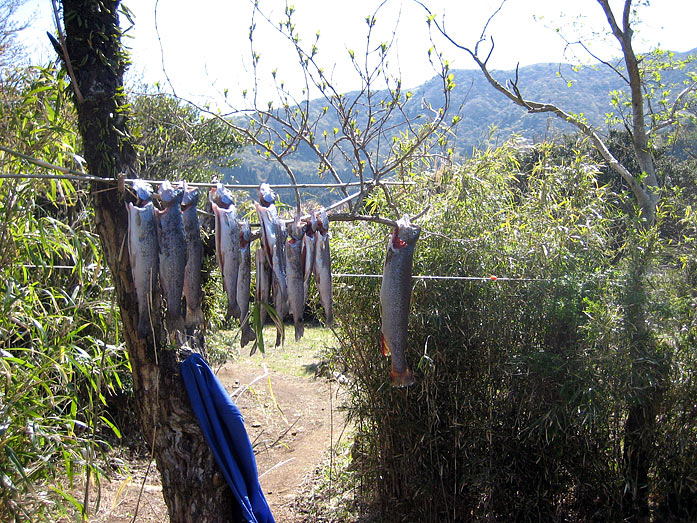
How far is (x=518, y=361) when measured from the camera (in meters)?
2.88

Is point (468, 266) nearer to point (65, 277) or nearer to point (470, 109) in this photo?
point (65, 277)

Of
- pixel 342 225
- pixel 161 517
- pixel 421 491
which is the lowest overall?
pixel 161 517

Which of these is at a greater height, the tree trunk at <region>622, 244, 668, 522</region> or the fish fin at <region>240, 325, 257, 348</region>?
the fish fin at <region>240, 325, 257, 348</region>

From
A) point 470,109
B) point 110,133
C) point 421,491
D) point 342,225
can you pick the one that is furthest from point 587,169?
point 470,109

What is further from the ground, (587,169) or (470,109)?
(470,109)

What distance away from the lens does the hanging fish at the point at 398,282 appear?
2041 mm

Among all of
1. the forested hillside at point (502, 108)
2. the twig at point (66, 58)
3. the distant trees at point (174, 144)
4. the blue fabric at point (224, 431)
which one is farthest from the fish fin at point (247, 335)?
the forested hillside at point (502, 108)

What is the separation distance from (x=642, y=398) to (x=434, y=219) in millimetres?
1395

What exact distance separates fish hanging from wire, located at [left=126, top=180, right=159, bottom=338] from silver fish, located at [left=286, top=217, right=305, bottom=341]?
0.43 meters

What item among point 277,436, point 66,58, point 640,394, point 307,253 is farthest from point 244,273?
point 277,436

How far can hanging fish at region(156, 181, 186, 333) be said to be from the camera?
5.48 ft

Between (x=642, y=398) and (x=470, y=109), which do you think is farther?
(x=470, y=109)

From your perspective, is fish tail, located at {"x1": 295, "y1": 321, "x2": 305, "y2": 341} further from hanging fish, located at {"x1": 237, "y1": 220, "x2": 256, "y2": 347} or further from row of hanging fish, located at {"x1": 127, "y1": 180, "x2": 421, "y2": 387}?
hanging fish, located at {"x1": 237, "y1": 220, "x2": 256, "y2": 347}

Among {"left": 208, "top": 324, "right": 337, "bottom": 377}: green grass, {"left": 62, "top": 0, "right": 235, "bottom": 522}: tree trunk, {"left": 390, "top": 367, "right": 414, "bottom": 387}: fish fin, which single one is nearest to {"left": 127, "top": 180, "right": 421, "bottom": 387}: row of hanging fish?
{"left": 390, "top": 367, "right": 414, "bottom": 387}: fish fin
